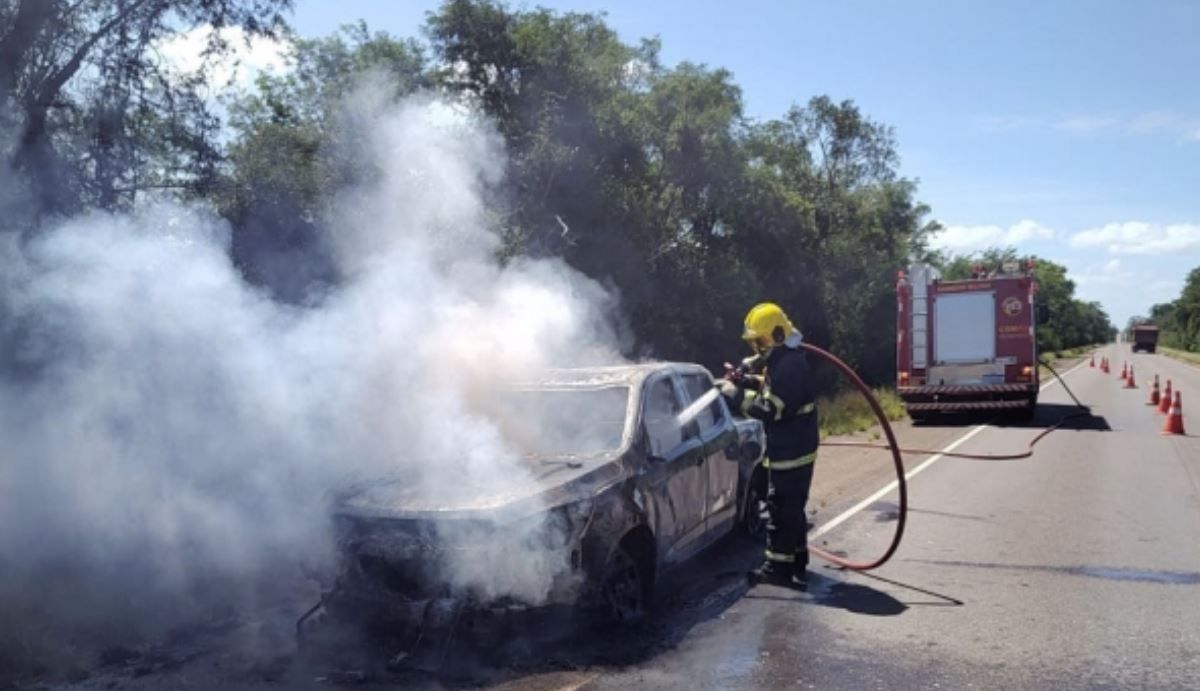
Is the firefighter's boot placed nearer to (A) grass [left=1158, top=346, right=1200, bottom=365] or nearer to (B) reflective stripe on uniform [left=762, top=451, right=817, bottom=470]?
(B) reflective stripe on uniform [left=762, top=451, right=817, bottom=470]

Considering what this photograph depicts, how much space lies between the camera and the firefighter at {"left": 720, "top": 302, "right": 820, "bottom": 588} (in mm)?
7027

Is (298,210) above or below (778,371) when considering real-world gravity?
above

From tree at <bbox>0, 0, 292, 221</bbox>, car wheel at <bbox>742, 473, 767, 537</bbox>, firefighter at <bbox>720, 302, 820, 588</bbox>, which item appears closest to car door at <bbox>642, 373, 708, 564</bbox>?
firefighter at <bbox>720, 302, 820, 588</bbox>

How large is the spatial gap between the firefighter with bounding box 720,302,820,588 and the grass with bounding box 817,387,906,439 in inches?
424

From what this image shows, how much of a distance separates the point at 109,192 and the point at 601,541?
727 cm

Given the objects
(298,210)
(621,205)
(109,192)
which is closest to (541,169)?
(621,205)

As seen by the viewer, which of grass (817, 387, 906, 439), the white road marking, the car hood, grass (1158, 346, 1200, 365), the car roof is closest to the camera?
the car hood

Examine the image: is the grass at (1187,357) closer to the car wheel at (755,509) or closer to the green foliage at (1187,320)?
the green foliage at (1187,320)

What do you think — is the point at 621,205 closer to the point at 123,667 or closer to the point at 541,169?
the point at 541,169

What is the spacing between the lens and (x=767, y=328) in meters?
7.20

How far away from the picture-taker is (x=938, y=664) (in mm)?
5480

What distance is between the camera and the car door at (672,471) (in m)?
6.30

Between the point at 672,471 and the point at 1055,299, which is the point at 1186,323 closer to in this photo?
the point at 1055,299

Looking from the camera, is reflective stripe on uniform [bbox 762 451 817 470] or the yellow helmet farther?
the yellow helmet
